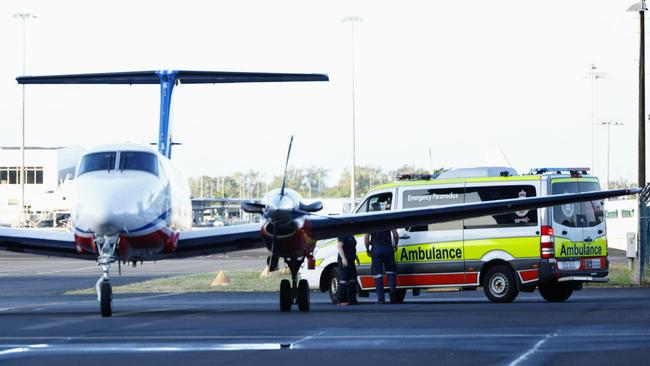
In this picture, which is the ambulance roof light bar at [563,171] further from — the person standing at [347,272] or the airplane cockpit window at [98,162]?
the airplane cockpit window at [98,162]

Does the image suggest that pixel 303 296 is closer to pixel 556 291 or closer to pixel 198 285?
pixel 556 291

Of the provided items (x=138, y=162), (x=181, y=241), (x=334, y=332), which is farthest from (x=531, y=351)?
(x=181, y=241)

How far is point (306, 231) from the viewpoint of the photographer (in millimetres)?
21000

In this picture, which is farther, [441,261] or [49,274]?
[49,274]

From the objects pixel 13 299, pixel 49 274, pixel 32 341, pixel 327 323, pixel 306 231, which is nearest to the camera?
pixel 32 341

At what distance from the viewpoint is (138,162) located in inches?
829

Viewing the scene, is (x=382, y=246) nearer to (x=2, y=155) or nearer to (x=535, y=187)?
(x=535, y=187)

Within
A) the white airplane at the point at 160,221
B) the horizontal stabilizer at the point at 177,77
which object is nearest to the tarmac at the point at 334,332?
the white airplane at the point at 160,221

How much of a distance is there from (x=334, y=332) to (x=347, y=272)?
814cm

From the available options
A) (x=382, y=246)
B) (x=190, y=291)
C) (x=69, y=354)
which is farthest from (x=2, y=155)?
(x=69, y=354)

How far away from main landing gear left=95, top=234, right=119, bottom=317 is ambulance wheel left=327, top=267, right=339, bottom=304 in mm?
6053

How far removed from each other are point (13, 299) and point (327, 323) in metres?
12.9

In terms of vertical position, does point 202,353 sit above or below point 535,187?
below

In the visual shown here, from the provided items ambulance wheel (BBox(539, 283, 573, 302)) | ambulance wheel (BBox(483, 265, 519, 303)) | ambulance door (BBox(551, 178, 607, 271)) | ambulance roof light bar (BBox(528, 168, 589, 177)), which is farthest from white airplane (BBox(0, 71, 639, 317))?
ambulance wheel (BBox(539, 283, 573, 302))
